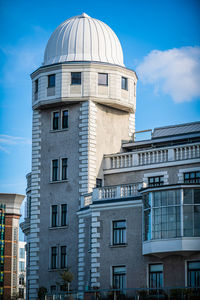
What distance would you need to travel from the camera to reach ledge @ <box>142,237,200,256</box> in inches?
1615

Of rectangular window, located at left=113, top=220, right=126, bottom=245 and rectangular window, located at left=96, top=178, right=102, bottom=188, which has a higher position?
rectangular window, located at left=96, top=178, right=102, bottom=188

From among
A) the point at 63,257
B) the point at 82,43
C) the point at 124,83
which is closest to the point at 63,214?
the point at 63,257

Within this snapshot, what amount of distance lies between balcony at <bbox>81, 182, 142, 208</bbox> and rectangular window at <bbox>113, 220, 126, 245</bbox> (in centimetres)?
172

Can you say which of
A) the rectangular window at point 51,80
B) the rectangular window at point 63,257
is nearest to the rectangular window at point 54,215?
the rectangular window at point 63,257

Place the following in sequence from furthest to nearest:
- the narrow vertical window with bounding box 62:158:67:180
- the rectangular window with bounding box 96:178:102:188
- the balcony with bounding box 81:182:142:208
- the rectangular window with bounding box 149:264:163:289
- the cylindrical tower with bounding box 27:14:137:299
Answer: the narrow vertical window with bounding box 62:158:67:180
the rectangular window with bounding box 96:178:102:188
the cylindrical tower with bounding box 27:14:137:299
the balcony with bounding box 81:182:142:208
the rectangular window with bounding box 149:264:163:289

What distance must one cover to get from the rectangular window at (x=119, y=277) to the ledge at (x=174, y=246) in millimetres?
2783

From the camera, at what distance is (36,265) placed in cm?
5100

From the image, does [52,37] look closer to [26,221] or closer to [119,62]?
[119,62]

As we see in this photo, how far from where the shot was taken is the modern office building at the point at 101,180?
42188 millimetres

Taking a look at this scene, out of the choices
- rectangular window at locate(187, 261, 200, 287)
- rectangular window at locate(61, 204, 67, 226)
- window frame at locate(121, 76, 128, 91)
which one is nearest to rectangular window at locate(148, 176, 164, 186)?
rectangular window at locate(61, 204, 67, 226)

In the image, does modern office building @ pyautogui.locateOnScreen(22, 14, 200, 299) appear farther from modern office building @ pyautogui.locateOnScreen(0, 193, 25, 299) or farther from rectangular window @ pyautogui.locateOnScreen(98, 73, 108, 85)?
modern office building @ pyautogui.locateOnScreen(0, 193, 25, 299)

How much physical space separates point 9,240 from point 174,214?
77.6 metres

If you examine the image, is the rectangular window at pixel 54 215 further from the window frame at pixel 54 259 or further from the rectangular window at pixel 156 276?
the rectangular window at pixel 156 276

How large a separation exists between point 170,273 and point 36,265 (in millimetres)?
12886
